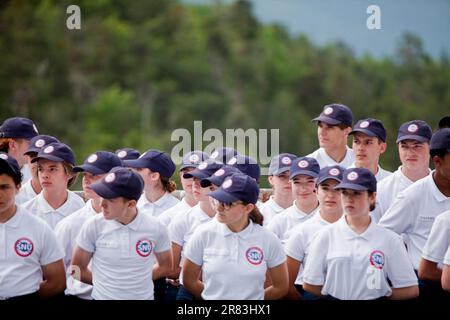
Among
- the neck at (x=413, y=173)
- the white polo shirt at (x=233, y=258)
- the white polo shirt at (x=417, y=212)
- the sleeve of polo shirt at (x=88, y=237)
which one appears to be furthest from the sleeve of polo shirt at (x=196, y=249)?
the neck at (x=413, y=173)

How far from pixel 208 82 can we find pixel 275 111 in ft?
8.66

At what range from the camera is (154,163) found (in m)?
7.64

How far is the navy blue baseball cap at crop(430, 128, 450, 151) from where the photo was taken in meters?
6.82

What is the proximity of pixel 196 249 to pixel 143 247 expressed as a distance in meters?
0.33

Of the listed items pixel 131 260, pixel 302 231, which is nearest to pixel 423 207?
pixel 302 231

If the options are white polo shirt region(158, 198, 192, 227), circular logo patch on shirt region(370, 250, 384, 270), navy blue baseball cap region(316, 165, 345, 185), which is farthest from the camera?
white polo shirt region(158, 198, 192, 227)

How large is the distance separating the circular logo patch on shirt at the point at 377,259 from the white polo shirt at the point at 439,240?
426 millimetres

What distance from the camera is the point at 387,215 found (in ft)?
22.5

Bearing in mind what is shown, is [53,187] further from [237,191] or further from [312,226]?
[312,226]

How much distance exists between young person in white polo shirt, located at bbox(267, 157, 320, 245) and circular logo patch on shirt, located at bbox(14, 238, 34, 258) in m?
1.80

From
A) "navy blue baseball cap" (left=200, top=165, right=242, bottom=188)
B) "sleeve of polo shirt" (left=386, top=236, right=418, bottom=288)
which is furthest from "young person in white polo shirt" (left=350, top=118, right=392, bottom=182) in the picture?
"sleeve of polo shirt" (left=386, top=236, right=418, bottom=288)

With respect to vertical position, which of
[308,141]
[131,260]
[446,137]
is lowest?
[308,141]

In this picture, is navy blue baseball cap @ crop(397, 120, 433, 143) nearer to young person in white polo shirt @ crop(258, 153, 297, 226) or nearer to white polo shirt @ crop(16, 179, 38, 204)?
young person in white polo shirt @ crop(258, 153, 297, 226)

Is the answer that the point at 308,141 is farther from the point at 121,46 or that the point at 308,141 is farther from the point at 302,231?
the point at 302,231
